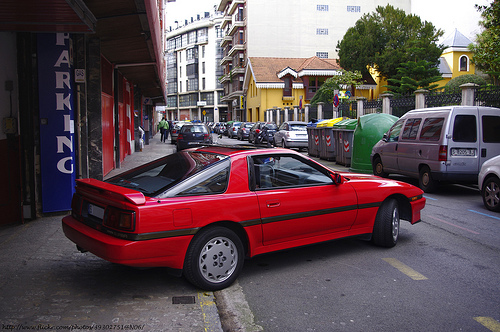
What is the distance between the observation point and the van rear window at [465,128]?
10.1 metres

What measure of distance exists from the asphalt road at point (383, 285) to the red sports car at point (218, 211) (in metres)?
0.37

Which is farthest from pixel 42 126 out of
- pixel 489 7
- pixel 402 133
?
pixel 489 7

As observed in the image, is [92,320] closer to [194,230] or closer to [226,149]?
[194,230]

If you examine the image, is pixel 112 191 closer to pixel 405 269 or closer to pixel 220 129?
pixel 405 269

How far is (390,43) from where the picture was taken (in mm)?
42281

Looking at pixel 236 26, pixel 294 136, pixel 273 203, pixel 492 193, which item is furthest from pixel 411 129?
pixel 236 26

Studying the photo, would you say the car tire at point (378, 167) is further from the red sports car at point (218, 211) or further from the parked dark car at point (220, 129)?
the parked dark car at point (220, 129)

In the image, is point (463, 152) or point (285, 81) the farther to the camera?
point (285, 81)

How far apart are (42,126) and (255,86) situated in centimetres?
4876

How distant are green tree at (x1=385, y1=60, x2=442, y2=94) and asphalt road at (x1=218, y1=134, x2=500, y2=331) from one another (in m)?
34.4

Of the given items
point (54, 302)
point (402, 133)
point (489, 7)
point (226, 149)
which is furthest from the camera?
point (489, 7)

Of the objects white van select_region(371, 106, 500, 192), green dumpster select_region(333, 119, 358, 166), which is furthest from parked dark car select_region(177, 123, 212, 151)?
white van select_region(371, 106, 500, 192)

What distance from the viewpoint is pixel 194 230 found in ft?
14.3

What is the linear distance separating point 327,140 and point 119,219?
15294 mm
